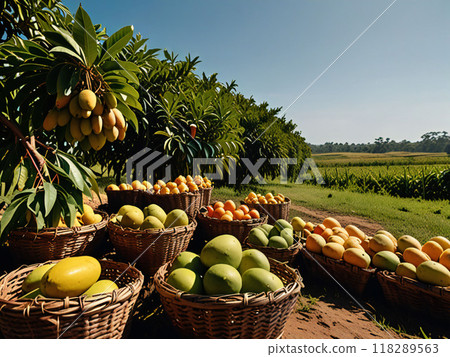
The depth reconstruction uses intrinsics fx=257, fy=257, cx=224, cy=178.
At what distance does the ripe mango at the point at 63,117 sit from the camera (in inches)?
58.4

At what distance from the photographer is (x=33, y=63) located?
1582 mm

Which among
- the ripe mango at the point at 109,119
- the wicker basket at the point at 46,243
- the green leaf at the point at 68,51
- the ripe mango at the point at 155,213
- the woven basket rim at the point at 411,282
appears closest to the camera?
the green leaf at the point at 68,51

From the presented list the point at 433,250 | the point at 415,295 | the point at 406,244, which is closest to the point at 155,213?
the point at 415,295

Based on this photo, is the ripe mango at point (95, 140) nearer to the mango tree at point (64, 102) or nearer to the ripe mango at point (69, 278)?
the mango tree at point (64, 102)

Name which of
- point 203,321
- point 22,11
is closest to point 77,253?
point 203,321

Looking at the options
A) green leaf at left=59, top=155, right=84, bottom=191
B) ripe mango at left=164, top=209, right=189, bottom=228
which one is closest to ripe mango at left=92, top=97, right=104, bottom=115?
green leaf at left=59, top=155, right=84, bottom=191

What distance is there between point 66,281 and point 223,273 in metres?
0.83

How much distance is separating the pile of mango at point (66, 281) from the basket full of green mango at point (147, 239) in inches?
22.2

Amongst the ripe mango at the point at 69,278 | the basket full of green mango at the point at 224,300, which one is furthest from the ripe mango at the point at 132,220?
the ripe mango at the point at 69,278

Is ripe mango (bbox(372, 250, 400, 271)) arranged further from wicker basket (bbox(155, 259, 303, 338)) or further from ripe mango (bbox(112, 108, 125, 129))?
ripe mango (bbox(112, 108, 125, 129))

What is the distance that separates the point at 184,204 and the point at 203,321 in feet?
6.45

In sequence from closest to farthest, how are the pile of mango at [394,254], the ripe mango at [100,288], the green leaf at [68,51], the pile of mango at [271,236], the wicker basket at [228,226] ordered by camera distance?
the green leaf at [68,51], the ripe mango at [100,288], the pile of mango at [394,254], the pile of mango at [271,236], the wicker basket at [228,226]

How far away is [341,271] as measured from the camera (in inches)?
97.6

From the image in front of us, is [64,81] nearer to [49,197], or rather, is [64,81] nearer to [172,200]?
[49,197]
